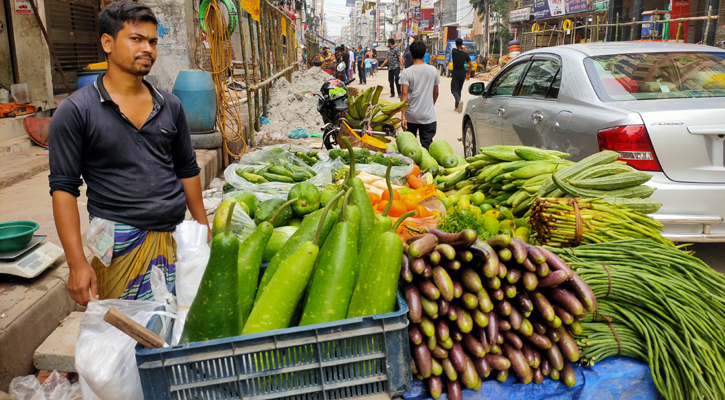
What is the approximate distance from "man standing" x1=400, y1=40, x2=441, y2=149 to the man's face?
5.18 m

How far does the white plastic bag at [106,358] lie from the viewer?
1493 mm

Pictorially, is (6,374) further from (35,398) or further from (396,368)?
(396,368)

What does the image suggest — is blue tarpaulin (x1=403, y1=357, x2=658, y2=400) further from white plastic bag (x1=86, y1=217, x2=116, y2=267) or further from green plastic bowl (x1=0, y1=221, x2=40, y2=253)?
green plastic bowl (x1=0, y1=221, x2=40, y2=253)

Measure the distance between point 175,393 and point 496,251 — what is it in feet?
4.06

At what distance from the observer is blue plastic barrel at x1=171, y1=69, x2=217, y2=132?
638 centimetres

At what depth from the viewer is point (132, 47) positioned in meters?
2.22

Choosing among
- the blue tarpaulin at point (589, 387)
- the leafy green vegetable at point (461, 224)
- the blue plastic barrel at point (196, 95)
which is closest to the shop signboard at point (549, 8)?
the blue plastic barrel at point (196, 95)

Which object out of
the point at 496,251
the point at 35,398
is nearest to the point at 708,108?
the point at 496,251

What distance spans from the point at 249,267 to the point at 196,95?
17.0 feet

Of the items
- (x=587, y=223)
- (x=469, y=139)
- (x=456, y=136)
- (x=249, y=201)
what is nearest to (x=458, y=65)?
(x=456, y=136)

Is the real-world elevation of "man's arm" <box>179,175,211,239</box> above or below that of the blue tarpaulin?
above

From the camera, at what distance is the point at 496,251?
190 centimetres

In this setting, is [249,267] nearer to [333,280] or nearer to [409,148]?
[333,280]

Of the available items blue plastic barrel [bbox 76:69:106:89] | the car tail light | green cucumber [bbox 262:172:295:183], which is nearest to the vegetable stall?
the car tail light
